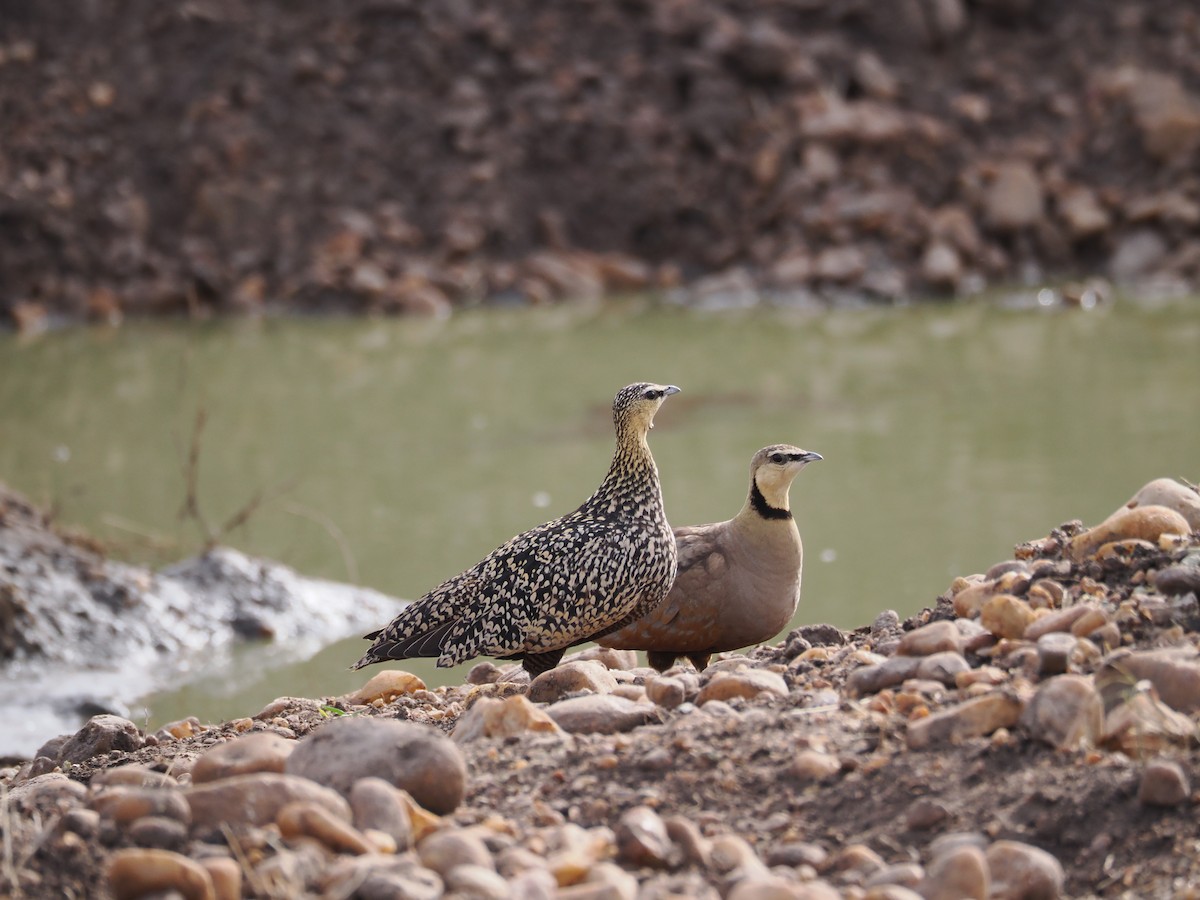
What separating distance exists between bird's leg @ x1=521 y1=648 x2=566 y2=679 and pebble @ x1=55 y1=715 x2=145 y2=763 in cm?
134

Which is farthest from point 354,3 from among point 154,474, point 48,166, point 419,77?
point 154,474

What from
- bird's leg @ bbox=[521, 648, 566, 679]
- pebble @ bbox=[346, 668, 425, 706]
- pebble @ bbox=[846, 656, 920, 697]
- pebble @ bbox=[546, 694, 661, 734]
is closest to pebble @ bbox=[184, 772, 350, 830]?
pebble @ bbox=[546, 694, 661, 734]

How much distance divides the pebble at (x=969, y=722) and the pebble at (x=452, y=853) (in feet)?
3.72

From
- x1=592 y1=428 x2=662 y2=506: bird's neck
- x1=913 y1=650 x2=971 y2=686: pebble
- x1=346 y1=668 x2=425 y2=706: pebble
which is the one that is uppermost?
x1=592 y1=428 x2=662 y2=506: bird's neck

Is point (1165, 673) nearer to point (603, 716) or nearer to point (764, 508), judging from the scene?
point (603, 716)

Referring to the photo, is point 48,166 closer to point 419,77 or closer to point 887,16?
point 419,77

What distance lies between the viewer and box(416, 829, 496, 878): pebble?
3479 millimetres

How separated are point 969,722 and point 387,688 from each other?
7.81 feet

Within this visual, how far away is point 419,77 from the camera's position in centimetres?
2056

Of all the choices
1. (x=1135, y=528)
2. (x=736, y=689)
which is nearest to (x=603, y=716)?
(x=736, y=689)

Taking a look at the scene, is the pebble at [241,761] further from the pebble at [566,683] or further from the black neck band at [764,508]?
the black neck band at [764,508]

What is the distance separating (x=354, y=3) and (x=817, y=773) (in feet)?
60.8

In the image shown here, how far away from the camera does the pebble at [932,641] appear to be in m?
4.59

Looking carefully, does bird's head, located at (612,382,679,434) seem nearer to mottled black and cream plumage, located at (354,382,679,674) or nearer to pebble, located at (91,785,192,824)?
mottled black and cream plumage, located at (354,382,679,674)
